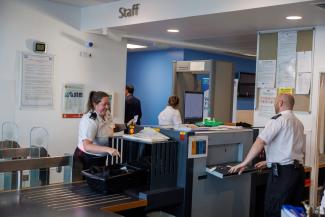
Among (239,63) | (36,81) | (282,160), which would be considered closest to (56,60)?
(36,81)

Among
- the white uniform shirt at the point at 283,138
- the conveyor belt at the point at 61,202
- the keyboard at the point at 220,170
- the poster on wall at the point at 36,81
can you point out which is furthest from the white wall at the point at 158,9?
the conveyor belt at the point at 61,202

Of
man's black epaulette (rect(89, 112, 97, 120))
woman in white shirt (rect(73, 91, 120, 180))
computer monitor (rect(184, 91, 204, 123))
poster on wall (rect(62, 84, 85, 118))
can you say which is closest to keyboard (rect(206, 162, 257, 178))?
woman in white shirt (rect(73, 91, 120, 180))

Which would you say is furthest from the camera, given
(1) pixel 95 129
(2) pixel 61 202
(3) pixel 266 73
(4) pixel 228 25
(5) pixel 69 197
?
(3) pixel 266 73

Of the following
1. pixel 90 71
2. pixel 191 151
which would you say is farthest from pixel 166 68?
pixel 191 151

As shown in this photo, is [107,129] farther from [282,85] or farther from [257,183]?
[282,85]

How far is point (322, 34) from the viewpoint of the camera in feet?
13.3

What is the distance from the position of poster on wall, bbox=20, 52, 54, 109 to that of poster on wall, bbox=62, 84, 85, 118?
0.17 metres

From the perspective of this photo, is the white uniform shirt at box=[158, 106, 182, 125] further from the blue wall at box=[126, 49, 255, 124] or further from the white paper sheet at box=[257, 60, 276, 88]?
the blue wall at box=[126, 49, 255, 124]

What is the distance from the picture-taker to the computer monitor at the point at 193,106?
6043 mm

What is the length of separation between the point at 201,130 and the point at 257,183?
0.83 meters

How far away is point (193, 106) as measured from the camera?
614cm

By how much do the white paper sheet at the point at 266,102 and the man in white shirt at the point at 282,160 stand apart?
1.01 meters

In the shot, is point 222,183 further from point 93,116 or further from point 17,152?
point 17,152

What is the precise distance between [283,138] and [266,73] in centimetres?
128
